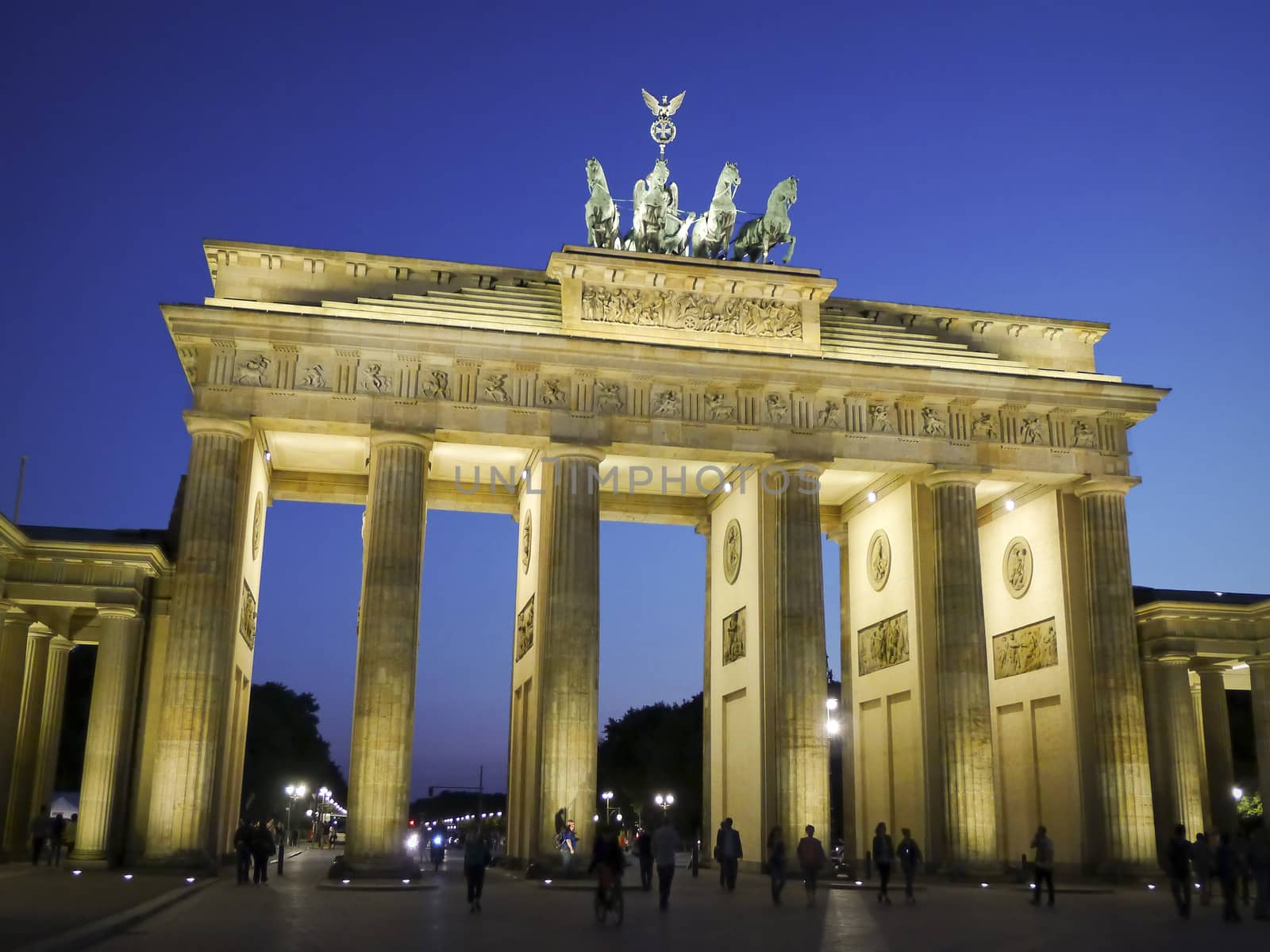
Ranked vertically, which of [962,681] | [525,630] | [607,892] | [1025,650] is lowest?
[607,892]

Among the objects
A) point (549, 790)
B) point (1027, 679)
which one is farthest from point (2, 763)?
point (1027, 679)

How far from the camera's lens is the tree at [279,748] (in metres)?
94.8

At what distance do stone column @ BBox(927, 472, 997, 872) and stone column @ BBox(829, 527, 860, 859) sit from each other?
6.97 meters

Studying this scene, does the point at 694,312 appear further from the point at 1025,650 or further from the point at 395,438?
the point at 1025,650

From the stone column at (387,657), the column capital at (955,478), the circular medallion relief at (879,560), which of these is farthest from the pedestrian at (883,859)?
the circular medallion relief at (879,560)

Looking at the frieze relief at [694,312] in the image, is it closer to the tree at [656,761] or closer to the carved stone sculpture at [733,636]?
the carved stone sculpture at [733,636]

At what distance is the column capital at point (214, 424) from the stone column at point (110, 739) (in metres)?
4.91

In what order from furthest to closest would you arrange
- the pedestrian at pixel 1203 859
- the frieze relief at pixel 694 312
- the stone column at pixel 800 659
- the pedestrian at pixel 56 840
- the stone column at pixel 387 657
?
the frieze relief at pixel 694 312, the stone column at pixel 800 659, the pedestrian at pixel 56 840, the stone column at pixel 387 657, the pedestrian at pixel 1203 859

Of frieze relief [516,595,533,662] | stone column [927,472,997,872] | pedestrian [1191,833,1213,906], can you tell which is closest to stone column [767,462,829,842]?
stone column [927,472,997,872]

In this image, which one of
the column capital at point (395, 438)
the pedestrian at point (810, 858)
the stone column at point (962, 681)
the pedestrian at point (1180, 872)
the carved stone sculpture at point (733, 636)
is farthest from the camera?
the carved stone sculpture at point (733, 636)

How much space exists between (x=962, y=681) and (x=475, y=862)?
17.9m

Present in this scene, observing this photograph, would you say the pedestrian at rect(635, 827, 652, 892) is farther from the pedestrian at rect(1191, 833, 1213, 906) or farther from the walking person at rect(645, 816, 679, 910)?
the pedestrian at rect(1191, 833, 1213, 906)

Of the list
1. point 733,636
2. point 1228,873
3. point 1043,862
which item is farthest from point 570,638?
point 1228,873

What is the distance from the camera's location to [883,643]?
40.1 meters
